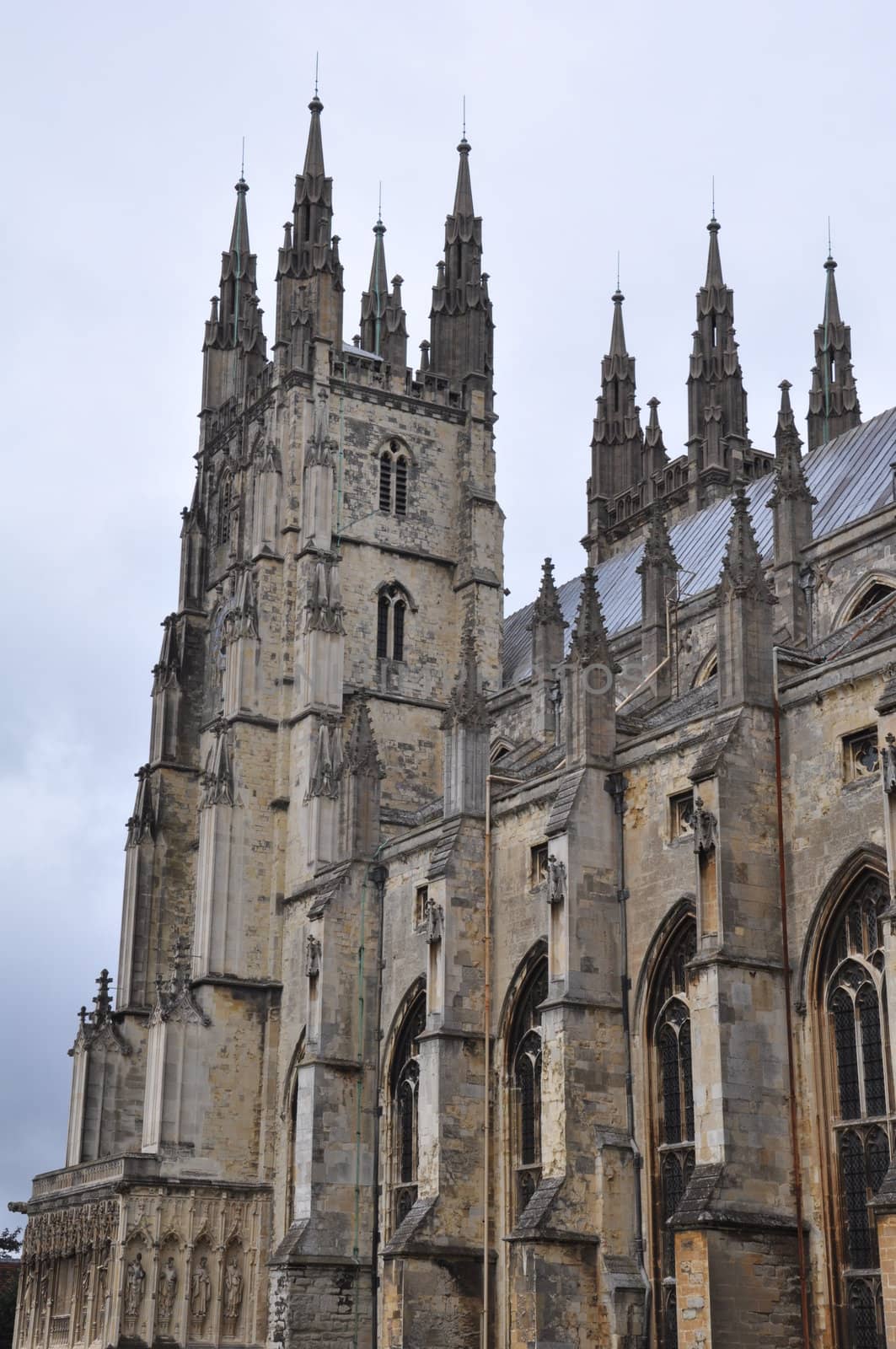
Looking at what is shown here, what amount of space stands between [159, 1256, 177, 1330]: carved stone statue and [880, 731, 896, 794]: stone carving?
2612 centimetres

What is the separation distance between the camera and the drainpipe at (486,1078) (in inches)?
1359

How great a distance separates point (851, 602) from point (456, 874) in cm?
1163

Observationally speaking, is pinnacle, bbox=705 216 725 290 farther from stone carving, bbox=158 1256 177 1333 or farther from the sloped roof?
stone carving, bbox=158 1256 177 1333

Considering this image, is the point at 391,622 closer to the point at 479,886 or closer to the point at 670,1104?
the point at 479,886

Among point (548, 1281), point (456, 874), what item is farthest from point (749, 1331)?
point (456, 874)

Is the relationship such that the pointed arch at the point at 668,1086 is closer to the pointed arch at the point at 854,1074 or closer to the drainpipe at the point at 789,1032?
the drainpipe at the point at 789,1032

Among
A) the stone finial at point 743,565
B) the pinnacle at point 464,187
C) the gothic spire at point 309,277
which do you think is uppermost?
the pinnacle at point 464,187

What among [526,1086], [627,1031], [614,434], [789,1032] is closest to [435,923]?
[526,1086]

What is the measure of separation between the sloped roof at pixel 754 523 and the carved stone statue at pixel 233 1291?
62.1ft

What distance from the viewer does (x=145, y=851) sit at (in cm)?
5534

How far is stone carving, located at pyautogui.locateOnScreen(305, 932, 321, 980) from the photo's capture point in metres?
41.9

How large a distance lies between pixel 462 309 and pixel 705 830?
33160mm

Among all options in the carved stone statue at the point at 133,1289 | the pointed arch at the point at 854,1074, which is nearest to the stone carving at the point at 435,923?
the pointed arch at the point at 854,1074

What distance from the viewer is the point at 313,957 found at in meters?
42.0
